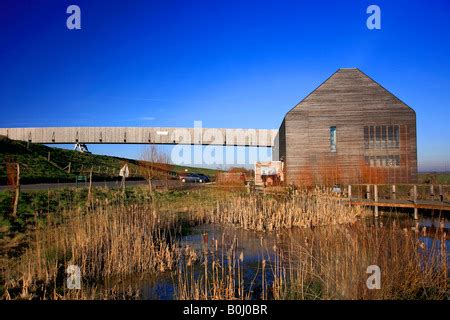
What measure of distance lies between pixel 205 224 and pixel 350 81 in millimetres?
17950

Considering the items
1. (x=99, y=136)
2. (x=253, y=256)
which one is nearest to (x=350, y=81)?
(x=253, y=256)

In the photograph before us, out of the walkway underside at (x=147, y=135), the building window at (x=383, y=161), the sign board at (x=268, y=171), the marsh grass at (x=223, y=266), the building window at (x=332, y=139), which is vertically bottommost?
the marsh grass at (x=223, y=266)

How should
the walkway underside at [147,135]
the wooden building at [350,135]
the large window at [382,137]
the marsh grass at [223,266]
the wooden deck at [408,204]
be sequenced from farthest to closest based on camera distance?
1. the walkway underside at [147,135]
2. the large window at [382,137]
3. the wooden building at [350,135]
4. the wooden deck at [408,204]
5. the marsh grass at [223,266]

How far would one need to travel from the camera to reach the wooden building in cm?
2297

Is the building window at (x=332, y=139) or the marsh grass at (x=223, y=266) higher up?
the building window at (x=332, y=139)

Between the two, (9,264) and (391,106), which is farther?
(391,106)

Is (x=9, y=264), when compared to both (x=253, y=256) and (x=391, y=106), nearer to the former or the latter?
(x=253, y=256)

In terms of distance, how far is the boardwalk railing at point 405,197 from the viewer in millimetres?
13383

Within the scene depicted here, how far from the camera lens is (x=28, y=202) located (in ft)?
Result: 42.5

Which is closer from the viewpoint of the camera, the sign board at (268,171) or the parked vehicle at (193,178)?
the sign board at (268,171)

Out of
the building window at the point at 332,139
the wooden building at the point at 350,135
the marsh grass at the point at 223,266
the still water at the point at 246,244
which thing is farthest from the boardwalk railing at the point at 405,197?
the marsh grass at the point at 223,266

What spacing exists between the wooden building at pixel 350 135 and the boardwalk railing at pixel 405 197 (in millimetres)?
2745

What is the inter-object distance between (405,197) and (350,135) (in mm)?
7112

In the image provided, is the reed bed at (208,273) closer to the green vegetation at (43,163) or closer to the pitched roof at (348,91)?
the pitched roof at (348,91)
